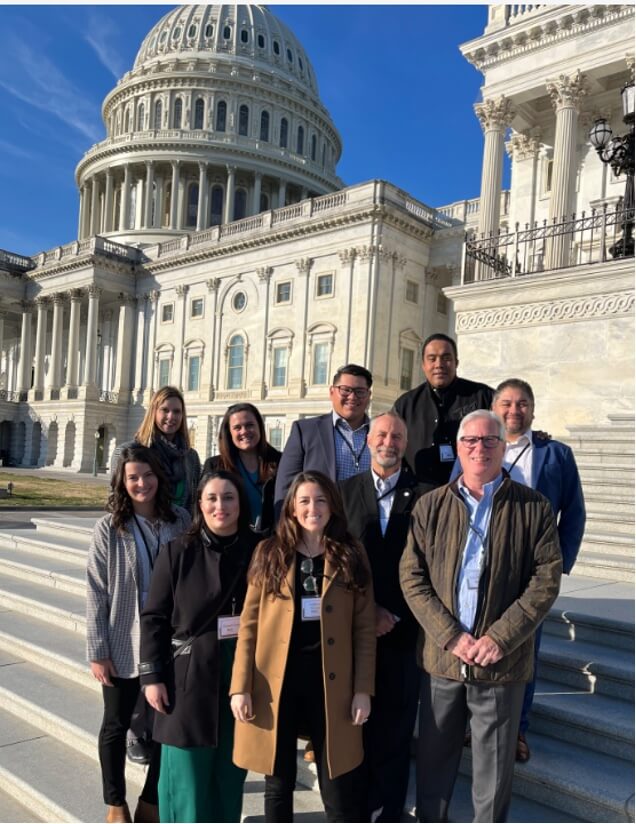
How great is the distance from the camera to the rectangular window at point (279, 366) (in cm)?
4325

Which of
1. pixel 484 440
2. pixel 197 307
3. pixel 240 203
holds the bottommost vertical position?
pixel 484 440

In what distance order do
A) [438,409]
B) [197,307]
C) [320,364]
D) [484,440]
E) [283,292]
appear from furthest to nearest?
1. [197,307]
2. [283,292]
3. [320,364]
4. [438,409]
5. [484,440]

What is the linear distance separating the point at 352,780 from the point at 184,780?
2.85 ft

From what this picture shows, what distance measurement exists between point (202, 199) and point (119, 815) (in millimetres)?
65354

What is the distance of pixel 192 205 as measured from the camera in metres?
65.8

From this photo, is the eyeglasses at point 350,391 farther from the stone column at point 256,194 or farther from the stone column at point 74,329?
the stone column at point 256,194

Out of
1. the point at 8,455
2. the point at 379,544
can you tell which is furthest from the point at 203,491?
the point at 8,455

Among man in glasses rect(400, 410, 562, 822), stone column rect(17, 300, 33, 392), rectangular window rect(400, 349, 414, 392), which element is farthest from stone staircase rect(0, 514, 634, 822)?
stone column rect(17, 300, 33, 392)

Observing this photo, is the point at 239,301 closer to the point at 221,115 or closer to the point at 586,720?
the point at 221,115

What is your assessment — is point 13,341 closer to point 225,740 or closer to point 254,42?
point 254,42

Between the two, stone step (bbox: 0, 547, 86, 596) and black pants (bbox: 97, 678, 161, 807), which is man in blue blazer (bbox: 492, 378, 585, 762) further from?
stone step (bbox: 0, 547, 86, 596)


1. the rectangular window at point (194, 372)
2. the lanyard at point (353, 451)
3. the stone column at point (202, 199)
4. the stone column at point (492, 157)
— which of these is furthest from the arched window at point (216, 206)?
the lanyard at point (353, 451)

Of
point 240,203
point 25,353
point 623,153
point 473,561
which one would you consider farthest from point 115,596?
point 240,203

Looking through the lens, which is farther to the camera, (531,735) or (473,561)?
(531,735)
